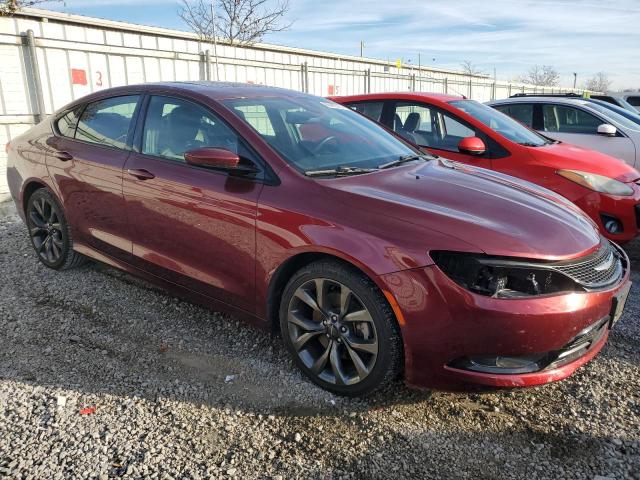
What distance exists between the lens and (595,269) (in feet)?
8.54

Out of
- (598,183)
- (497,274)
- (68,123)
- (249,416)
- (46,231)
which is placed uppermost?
(68,123)

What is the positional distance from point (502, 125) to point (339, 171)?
3.25 m

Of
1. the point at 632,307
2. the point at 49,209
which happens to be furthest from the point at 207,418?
the point at 632,307

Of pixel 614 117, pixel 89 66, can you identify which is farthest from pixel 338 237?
pixel 89 66

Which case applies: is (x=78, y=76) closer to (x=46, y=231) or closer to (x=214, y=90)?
(x=46, y=231)

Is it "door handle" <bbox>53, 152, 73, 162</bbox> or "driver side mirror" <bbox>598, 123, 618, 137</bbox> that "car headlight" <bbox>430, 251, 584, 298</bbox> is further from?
"driver side mirror" <bbox>598, 123, 618, 137</bbox>

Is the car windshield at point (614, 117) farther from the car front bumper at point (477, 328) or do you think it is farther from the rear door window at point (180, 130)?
the rear door window at point (180, 130)

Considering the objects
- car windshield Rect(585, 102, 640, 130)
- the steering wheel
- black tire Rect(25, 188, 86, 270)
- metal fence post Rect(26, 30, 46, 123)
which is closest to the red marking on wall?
metal fence post Rect(26, 30, 46, 123)

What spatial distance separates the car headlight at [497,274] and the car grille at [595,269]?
89mm

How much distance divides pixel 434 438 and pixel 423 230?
100 centimetres

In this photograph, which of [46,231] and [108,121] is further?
[46,231]

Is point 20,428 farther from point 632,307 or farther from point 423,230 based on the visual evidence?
point 632,307

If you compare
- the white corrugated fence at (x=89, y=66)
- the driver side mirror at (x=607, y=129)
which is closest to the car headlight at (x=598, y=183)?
the driver side mirror at (x=607, y=129)

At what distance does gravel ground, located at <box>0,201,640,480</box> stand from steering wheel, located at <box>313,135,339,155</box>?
1.26m
